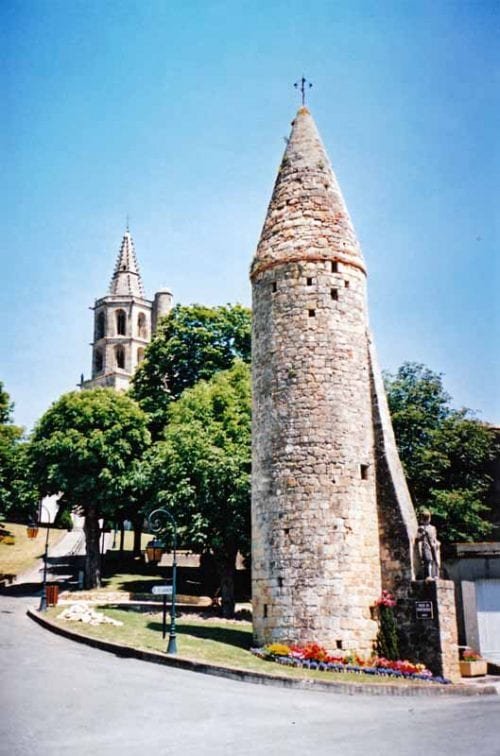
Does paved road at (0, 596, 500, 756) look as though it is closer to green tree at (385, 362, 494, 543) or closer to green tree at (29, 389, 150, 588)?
green tree at (385, 362, 494, 543)

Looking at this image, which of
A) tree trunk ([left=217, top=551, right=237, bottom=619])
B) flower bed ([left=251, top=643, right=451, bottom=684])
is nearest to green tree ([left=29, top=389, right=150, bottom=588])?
tree trunk ([left=217, top=551, right=237, bottom=619])

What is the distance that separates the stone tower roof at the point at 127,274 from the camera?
87.0 meters

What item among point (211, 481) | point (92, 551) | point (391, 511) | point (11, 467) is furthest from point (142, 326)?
point (391, 511)

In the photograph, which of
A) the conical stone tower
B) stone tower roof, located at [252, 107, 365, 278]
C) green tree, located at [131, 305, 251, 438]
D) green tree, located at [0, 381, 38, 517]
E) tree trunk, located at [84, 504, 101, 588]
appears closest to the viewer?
the conical stone tower

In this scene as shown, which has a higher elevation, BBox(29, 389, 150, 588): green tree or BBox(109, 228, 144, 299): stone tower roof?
BBox(109, 228, 144, 299): stone tower roof

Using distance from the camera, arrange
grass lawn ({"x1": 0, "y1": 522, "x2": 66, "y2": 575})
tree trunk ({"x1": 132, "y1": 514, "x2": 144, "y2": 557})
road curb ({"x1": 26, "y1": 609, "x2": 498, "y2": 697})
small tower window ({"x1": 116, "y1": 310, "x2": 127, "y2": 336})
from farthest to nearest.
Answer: small tower window ({"x1": 116, "y1": 310, "x2": 127, "y2": 336}) < grass lawn ({"x1": 0, "y1": 522, "x2": 66, "y2": 575}) < tree trunk ({"x1": 132, "y1": 514, "x2": 144, "y2": 557}) < road curb ({"x1": 26, "y1": 609, "x2": 498, "y2": 697})

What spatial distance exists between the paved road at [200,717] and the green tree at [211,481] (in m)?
10.5

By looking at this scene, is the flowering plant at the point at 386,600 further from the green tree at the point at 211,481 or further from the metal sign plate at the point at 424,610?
the green tree at the point at 211,481

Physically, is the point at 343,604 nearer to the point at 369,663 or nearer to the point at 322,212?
the point at 369,663

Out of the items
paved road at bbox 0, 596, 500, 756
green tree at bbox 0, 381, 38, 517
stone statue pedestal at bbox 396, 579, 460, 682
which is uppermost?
green tree at bbox 0, 381, 38, 517

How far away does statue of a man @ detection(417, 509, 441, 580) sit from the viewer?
751 inches

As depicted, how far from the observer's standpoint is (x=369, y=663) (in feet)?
60.2

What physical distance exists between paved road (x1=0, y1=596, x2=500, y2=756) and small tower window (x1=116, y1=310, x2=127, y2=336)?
69364mm

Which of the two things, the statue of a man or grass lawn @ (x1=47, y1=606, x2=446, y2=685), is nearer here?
grass lawn @ (x1=47, y1=606, x2=446, y2=685)
